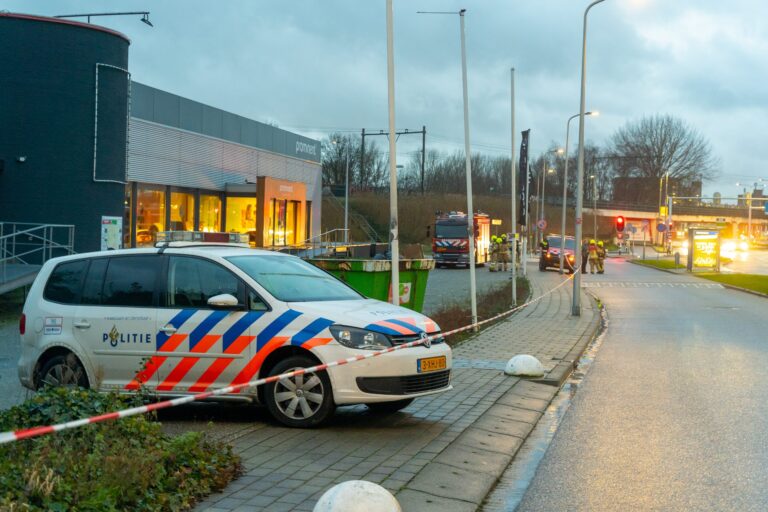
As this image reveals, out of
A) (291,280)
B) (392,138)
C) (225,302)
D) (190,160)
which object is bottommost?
(225,302)

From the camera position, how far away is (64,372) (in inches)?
345

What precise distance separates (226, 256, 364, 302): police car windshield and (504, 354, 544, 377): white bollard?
9.95 feet

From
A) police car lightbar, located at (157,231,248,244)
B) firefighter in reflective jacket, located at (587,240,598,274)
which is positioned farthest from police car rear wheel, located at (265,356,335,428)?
firefighter in reflective jacket, located at (587,240,598,274)

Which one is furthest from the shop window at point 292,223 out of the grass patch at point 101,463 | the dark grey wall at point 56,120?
the grass patch at point 101,463

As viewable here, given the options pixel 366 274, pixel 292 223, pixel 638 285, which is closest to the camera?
pixel 366 274

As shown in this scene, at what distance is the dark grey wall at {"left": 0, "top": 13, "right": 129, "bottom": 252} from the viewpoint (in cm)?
2270

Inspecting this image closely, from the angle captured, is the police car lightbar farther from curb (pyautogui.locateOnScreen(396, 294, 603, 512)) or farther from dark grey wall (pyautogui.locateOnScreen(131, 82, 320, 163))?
dark grey wall (pyautogui.locateOnScreen(131, 82, 320, 163))

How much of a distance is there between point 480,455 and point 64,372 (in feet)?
13.2

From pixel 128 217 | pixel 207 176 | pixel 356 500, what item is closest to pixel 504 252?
pixel 207 176

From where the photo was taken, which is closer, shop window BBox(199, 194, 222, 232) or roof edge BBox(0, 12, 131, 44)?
roof edge BBox(0, 12, 131, 44)

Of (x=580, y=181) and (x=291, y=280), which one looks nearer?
(x=291, y=280)

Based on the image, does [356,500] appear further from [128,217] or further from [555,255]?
[555,255]

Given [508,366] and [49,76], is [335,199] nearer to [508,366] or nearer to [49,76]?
[49,76]

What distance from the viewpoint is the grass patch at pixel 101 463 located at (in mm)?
4758
